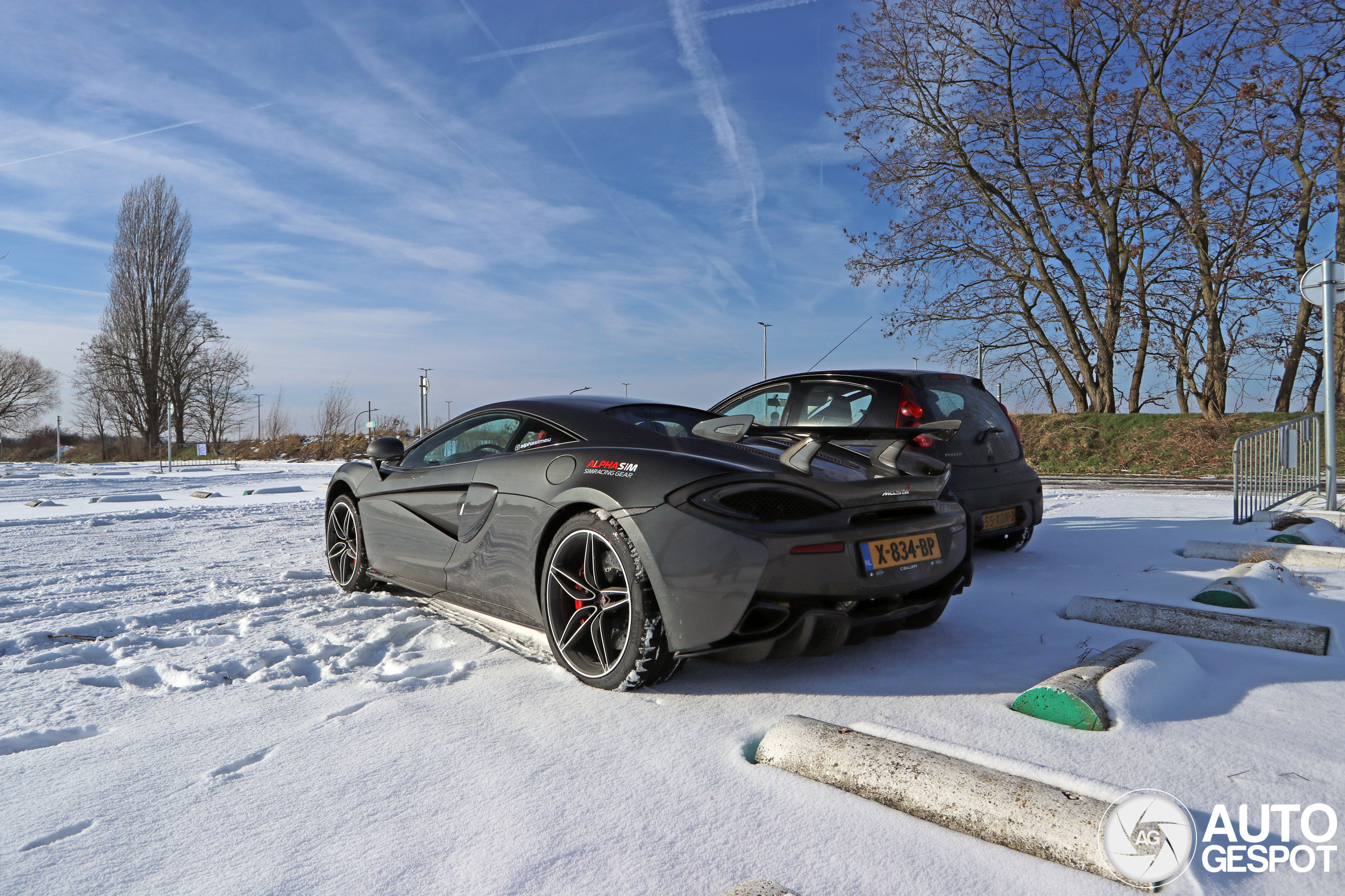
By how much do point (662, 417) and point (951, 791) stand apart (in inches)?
84.4

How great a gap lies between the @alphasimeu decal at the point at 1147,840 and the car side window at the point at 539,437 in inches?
94.6

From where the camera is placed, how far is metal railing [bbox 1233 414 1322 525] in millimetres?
7570

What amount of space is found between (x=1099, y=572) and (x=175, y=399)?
157ft

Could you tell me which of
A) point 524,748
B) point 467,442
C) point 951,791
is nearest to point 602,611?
point 524,748

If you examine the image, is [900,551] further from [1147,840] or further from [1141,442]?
[1141,442]

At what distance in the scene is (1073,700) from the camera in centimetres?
245

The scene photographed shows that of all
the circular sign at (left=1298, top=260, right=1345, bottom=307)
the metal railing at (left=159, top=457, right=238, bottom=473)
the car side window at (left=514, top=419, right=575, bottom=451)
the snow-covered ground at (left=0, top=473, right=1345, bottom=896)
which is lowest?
the snow-covered ground at (left=0, top=473, right=1345, bottom=896)

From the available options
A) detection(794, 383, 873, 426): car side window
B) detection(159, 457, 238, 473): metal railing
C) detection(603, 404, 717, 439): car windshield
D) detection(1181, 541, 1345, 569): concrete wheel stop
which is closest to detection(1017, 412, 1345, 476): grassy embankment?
detection(1181, 541, 1345, 569): concrete wheel stop

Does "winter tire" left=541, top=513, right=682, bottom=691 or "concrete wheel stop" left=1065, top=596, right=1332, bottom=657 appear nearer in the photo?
"winter tire" left=541, top=513, right=682, bottom=691

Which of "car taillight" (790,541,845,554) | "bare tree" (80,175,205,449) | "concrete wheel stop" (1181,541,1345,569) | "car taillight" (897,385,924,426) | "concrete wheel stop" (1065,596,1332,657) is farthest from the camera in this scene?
"bare tree" (80,175,205,449)

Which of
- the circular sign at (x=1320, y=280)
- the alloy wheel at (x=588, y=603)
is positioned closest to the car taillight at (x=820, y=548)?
the alloy wheel at (x=588, y=603)

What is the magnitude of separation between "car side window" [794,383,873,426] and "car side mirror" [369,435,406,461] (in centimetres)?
274

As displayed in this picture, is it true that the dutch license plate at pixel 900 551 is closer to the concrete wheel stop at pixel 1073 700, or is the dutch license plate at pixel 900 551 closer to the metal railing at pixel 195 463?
the concrete wheel stop at pixel 1073 700

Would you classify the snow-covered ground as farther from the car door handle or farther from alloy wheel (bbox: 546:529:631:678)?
the car door handle
